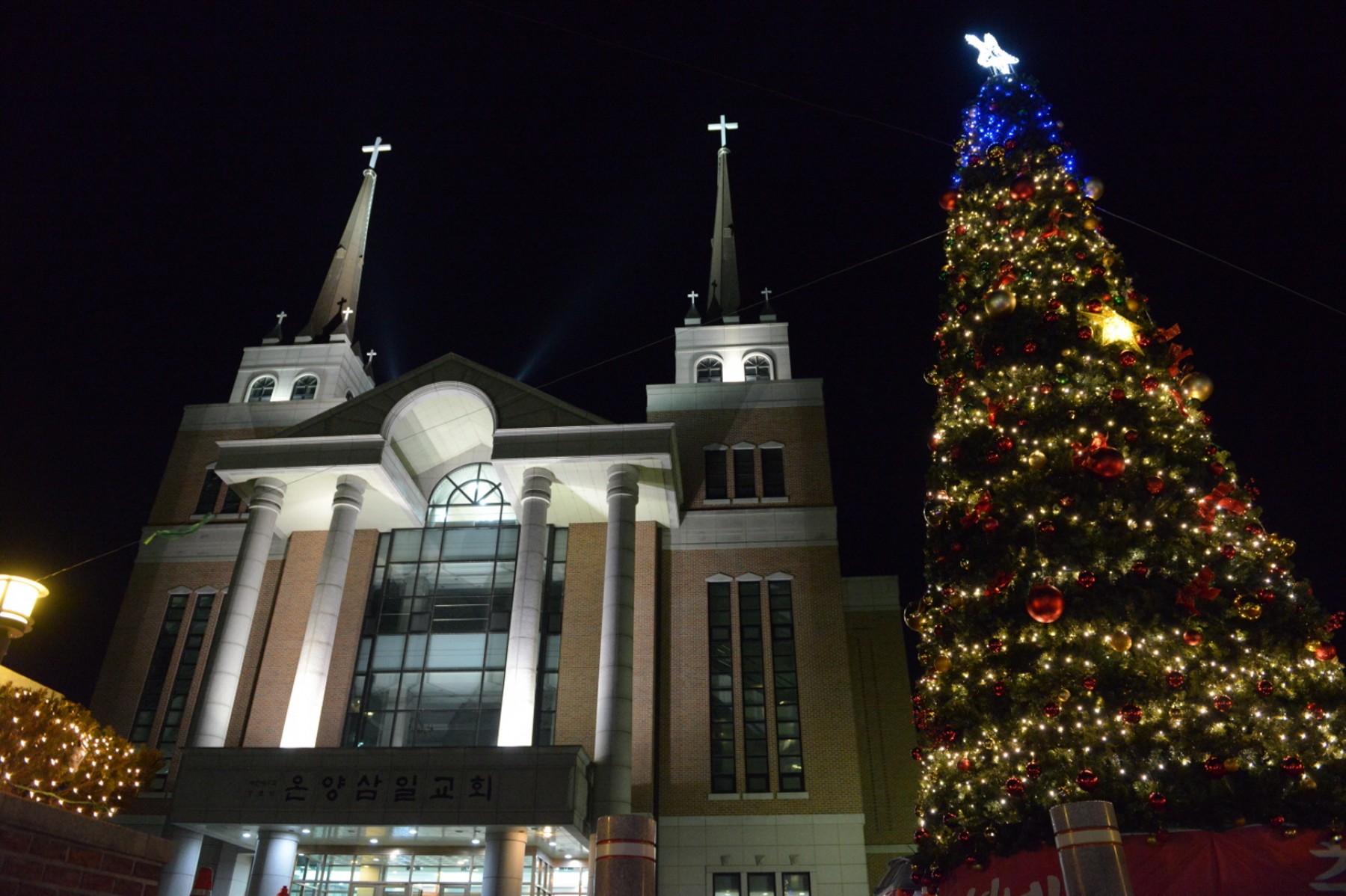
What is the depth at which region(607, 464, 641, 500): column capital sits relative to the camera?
25906 mm

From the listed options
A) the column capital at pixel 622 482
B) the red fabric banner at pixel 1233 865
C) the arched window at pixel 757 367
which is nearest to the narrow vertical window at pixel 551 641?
the column capital at pixel 622 482

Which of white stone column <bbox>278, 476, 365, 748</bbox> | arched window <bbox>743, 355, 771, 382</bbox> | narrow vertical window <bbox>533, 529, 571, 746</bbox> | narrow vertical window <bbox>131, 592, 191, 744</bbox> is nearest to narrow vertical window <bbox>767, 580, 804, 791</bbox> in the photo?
narrow vertical window <bbox>533, 529, 571, 746</bbox>

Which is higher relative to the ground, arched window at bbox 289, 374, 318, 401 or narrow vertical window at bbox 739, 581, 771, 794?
arched window at bbox 289, 374, 318, 401

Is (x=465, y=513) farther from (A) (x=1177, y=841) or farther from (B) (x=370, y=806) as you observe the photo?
(A) (x=1177, y=841)

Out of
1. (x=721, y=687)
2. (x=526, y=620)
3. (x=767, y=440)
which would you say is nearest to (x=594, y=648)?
(x=721, y=687)

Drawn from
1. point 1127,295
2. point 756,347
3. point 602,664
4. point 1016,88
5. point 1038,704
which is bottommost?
point 1038,704

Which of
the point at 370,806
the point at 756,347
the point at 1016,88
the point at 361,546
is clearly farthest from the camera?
the point at 756,347

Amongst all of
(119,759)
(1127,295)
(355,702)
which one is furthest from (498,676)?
(1127,295)

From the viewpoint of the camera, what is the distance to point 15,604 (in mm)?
6688

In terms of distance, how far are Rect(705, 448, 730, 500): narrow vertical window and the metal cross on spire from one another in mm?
15570

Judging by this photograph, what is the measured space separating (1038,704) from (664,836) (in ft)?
51.4

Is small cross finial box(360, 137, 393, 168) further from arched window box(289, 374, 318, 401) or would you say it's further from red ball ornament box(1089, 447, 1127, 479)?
red ball ornament box(1089, 447, 1127, 479)

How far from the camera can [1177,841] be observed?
10.5 m

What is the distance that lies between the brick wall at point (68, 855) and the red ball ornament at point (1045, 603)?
9.85 meters
